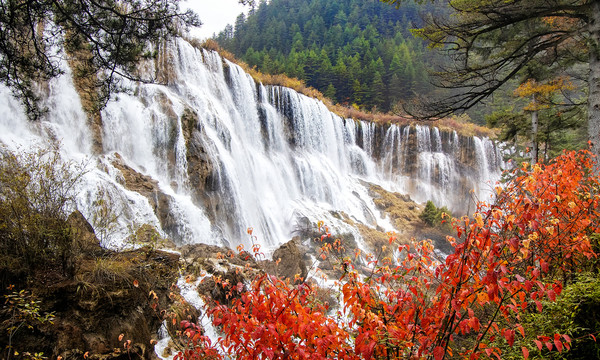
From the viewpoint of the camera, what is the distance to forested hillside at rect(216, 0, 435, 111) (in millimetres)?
37312

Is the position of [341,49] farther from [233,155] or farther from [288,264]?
[288,264]

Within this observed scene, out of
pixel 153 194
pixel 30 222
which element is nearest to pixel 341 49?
pixel 153 194

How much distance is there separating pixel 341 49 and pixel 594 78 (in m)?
48.5

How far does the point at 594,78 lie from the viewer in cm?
519

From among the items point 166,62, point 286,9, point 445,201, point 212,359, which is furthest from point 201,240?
point 286,9

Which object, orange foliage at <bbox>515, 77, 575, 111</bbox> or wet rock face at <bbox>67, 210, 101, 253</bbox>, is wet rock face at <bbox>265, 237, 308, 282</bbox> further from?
orange foliage at <bbox>515, 77, 575, 111</bbox>

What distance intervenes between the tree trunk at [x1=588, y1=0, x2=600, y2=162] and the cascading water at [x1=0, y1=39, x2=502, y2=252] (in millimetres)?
6875

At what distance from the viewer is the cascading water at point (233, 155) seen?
10.6m

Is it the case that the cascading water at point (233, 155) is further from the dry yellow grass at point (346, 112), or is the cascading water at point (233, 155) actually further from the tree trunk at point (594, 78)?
the tree trunk at point (594, 78)

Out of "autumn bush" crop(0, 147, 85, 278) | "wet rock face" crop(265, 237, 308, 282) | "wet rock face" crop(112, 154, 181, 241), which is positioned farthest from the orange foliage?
"wet rock face" crop(112, 154, 181, 241)

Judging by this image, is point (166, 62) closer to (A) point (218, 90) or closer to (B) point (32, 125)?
(A) point (218, 90)

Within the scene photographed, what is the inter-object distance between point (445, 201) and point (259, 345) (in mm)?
28262

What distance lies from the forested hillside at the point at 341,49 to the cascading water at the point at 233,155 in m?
8.21

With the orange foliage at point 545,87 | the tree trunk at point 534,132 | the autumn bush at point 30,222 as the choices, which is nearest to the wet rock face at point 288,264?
the autumn bush at point 30,222
